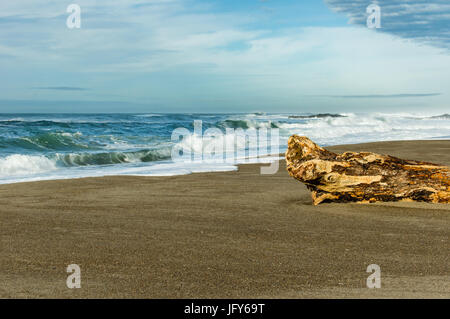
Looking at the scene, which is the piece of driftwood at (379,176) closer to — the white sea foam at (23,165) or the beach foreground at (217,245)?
the beach foreground at (217,245)

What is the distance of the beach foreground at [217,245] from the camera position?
3367 mm

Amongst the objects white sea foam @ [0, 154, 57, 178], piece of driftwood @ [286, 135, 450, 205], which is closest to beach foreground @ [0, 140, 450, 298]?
piece of driftwood @ [286, 135, 450, 205]

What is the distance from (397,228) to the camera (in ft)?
16.5

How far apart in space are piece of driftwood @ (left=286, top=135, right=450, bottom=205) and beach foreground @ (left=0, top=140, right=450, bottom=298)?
193mm

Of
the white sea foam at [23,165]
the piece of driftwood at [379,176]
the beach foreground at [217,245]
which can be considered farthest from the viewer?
the white sea foam at [23,165]

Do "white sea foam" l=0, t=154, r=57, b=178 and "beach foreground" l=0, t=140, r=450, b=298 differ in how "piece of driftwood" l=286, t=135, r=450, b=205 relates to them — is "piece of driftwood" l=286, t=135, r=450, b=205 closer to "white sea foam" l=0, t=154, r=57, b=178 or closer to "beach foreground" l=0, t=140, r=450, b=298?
"beach foreground" l=0, t=140, r=450, b=298

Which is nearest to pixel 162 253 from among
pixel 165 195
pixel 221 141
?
pixel 165 195

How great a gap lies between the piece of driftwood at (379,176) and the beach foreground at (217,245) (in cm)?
19

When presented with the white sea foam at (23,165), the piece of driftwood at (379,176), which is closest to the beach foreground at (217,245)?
the piece of driftwood at (379,176)

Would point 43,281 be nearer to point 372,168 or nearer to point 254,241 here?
point 254,241

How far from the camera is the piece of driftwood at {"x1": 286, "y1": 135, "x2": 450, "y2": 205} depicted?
595 cm

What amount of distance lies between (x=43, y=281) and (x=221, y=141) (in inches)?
727

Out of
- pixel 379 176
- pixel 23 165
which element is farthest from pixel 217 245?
pixel 23 165

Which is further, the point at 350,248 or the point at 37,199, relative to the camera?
the point at 37,199
